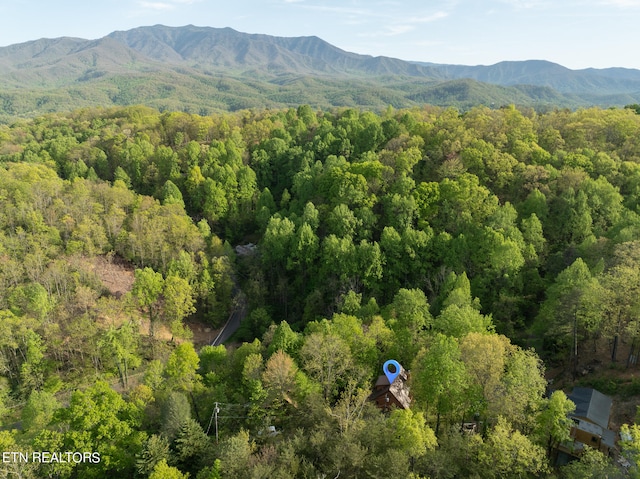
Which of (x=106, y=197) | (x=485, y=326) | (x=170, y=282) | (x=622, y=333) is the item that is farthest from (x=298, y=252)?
(x=622, y=333)

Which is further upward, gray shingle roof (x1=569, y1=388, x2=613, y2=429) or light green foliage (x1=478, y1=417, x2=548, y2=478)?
light green foliage (x1=478, y1=417, x2=548, y2=478)

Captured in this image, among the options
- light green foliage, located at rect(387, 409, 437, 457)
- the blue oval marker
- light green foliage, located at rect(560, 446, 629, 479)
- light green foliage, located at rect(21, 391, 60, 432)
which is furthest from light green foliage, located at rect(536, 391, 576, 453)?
light green foliage, located at rect(21, 391, 60, 432)

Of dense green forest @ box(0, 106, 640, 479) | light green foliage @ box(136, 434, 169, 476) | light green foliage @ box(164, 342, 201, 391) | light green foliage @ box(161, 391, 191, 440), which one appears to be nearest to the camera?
light green foliage @ box(136, 434, 169, 476)

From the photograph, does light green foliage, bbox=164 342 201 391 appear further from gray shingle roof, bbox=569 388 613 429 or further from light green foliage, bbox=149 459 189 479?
gray shingle roof, bbox=569 388 613 429

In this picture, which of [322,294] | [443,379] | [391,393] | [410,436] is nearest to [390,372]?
[391,393]

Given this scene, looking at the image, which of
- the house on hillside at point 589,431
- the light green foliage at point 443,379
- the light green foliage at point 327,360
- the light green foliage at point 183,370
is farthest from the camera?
the light green foliage at point 183,370

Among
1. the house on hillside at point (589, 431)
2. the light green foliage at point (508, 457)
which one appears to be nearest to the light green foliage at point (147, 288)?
the light green foliage at point (508, 457)

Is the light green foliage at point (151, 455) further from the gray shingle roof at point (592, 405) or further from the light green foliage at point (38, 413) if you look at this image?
the gray shingle roof at point (592, 405)

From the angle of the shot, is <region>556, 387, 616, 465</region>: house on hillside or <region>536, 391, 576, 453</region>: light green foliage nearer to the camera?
<region>536, 391, 576, 453</region>: light green foliage
